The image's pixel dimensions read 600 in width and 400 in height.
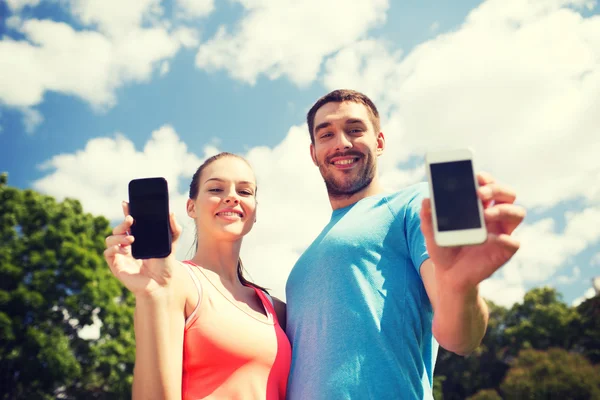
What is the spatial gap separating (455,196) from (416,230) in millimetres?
1033

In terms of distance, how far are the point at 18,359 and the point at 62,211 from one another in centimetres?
641

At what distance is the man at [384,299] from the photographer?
2074mm

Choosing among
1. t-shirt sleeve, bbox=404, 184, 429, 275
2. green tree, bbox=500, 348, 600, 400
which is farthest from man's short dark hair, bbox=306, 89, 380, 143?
green tree, bbox=500, 348, 600, 400

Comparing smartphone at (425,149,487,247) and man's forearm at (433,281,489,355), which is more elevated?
smartphone at (425,149,487,247)

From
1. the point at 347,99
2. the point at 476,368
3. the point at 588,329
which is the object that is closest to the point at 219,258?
the point at 347,99

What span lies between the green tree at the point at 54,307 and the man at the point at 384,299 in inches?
696

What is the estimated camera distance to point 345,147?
12.8ft

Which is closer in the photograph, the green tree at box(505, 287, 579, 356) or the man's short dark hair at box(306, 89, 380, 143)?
the man's short dark hair at box(306, 89, 380, 143)

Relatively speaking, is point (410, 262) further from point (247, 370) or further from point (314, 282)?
point (247, 370)

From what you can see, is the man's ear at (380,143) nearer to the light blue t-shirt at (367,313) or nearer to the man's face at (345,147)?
the man's face at (345,147)

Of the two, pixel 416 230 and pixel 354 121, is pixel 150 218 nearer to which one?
pixel 416 230

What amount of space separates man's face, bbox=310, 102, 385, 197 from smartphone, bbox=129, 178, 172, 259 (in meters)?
1.68

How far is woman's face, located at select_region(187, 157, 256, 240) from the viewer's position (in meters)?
3.92

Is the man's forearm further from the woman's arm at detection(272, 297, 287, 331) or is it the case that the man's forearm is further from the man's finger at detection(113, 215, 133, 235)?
the man's finger at detection(113, 215, 133, 235)
